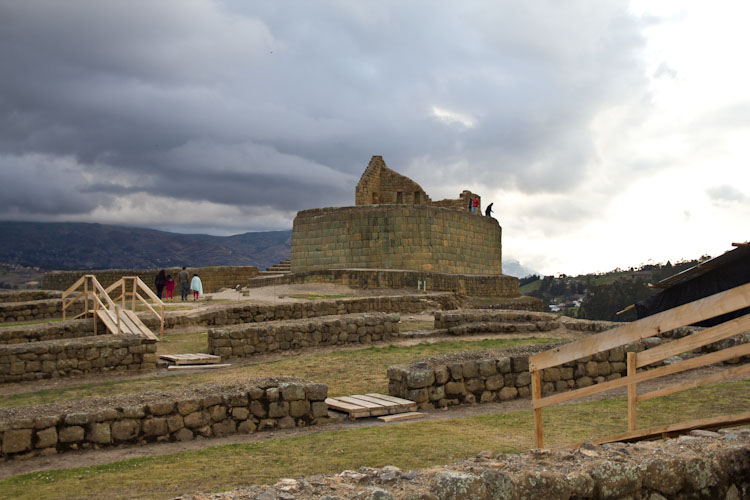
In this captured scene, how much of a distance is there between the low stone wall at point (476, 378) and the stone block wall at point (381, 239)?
75.7ft

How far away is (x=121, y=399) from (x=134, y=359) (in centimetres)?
519

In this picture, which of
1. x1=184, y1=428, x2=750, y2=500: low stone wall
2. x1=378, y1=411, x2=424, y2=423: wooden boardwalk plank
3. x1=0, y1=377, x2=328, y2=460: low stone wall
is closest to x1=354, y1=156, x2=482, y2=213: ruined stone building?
x1=378, y1=411, x2=424, y2=423: wooden boardwalk plank

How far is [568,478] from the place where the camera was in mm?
3354

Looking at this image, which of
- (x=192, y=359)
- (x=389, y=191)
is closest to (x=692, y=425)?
(x=192, y=359)

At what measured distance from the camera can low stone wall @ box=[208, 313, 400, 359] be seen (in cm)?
1335

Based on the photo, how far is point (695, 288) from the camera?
16.2 meters

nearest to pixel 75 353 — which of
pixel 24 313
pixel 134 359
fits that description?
pixel 134 359

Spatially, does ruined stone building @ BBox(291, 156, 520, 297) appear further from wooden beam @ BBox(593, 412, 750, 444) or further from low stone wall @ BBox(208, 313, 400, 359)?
wooden beam @ BBox(593, 412, 750, 444)

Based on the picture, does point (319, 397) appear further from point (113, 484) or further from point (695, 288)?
point (695, 288)

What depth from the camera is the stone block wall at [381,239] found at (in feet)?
108

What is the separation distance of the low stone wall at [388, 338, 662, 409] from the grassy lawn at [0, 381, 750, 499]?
35.2 inches

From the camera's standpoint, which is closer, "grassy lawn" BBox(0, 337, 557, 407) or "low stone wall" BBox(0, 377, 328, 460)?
"low stone wall" BBox(0, 377, 328, 460)

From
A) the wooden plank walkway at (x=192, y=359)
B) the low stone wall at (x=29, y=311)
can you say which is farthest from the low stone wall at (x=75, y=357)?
the low stone wall at (x=29, y=311)

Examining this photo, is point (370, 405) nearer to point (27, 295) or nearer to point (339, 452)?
point (339, 452)
